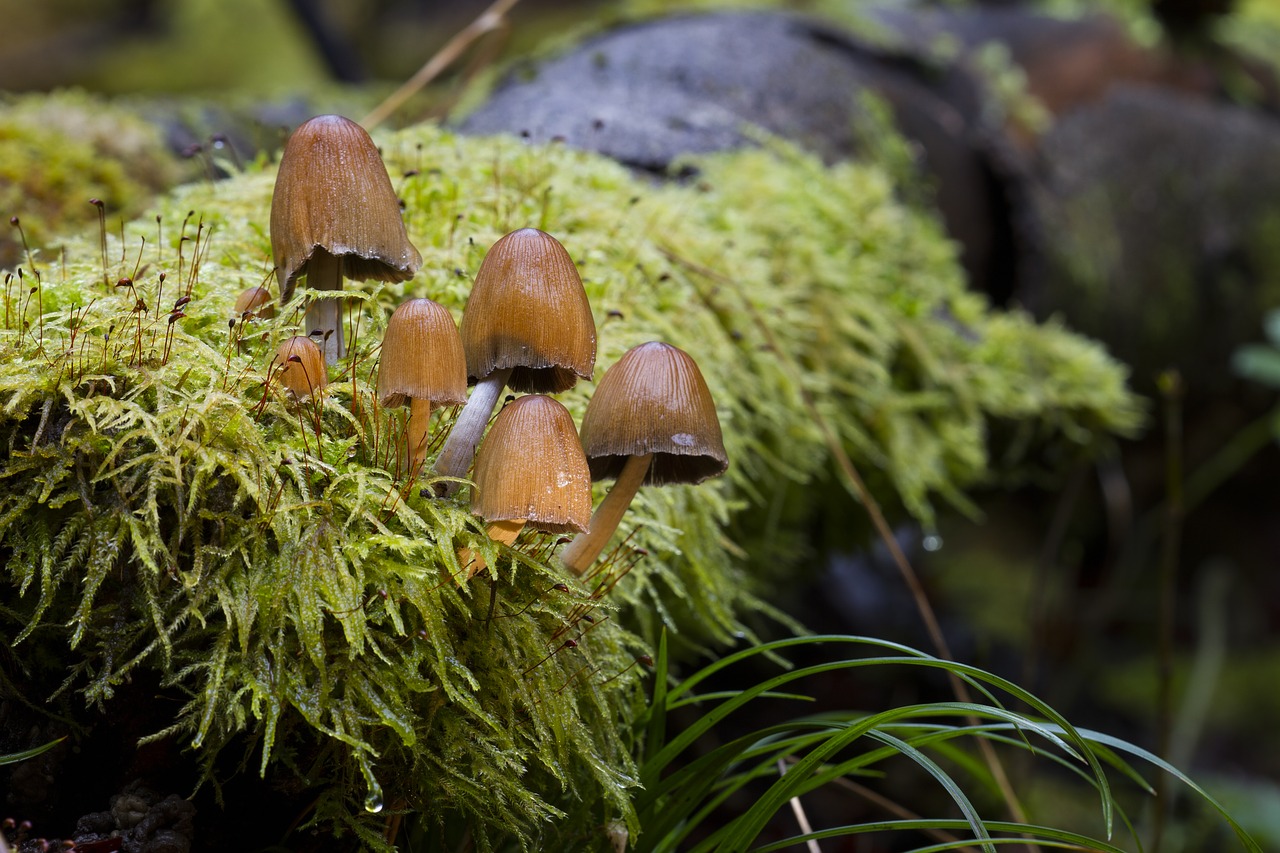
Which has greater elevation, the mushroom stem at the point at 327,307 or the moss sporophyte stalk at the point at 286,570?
the mushroom stem at the point at 327,307

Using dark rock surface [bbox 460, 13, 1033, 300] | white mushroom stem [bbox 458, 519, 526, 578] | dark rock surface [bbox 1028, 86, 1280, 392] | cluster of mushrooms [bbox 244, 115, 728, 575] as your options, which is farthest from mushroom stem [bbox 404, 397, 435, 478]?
dark rock surface [bbox 1028, 86, 1280, 392]

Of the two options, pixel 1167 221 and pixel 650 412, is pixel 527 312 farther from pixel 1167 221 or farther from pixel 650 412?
pixel 1167 221

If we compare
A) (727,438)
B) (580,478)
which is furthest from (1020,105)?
(580,478)

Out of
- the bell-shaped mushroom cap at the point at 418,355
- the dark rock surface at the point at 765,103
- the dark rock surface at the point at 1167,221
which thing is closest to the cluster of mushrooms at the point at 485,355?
the bell-shaped mushroom cap at the point at 418,355

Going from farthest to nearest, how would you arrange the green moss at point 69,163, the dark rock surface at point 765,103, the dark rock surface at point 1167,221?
the dark rock surface at point 1167,221, the dark rock surface at point 765,103, the green moss at point 69,163

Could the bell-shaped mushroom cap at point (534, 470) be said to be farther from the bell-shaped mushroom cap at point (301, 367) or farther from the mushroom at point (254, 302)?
the mushroom at point (254, 302)

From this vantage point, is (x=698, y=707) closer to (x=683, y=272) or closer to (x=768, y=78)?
(x=683, y=272)

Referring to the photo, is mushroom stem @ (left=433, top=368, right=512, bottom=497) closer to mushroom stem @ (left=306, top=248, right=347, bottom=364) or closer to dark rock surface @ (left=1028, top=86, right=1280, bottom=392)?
mushroom stem @ (left=306, top=248, right=347, bottom=364)
